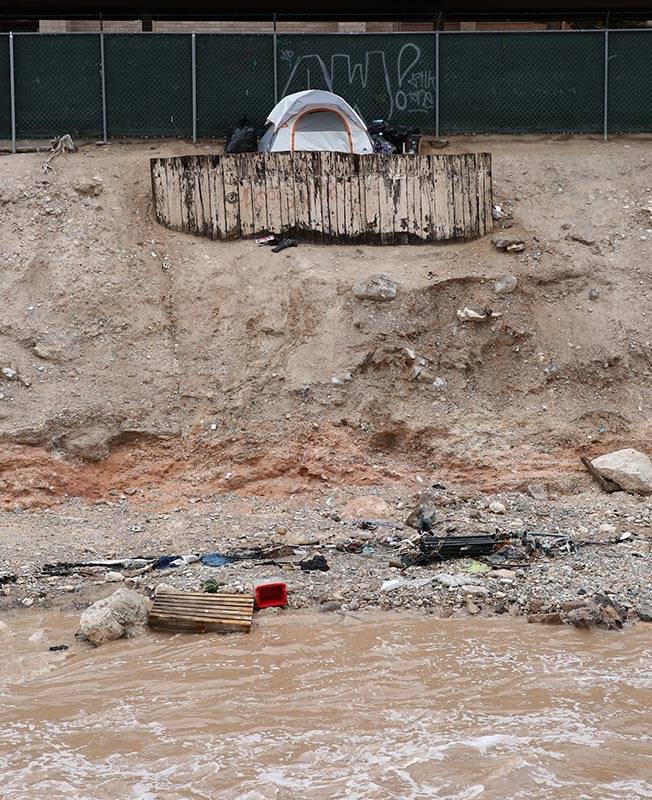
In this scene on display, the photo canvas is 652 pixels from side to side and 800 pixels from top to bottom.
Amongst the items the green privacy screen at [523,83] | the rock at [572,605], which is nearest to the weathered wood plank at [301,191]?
the green privacy screen at [523,83]

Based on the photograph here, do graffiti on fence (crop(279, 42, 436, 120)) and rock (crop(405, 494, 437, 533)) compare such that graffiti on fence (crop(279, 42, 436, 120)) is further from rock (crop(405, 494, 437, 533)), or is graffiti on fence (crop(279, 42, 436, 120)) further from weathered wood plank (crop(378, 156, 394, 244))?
rock (crop(405, 494, 437, 533))

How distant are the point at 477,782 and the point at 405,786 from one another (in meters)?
0.42

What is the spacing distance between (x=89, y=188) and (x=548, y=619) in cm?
873

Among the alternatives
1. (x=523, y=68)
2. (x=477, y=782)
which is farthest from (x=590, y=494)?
(x=523, y=68)

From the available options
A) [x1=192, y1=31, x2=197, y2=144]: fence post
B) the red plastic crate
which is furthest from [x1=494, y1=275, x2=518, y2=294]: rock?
[x1=192, y1=31, x2=197, y2=144]: fence post

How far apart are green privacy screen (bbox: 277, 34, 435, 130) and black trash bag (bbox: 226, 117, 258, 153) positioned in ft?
3.97

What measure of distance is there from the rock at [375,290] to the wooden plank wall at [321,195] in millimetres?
1170

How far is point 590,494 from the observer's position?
11141 mm

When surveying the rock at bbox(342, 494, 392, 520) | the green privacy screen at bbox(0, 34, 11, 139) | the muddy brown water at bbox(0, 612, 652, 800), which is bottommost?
the muddy brown water at bbox(0, 612, 652, 800)

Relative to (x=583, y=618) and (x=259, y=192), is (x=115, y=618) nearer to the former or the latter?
(x=583, y=618)

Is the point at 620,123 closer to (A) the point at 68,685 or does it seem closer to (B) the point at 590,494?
(B) the point at 590,494

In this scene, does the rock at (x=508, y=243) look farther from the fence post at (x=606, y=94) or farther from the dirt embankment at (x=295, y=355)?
the fence post at (x=606, y=94)

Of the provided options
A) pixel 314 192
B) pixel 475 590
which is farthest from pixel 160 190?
pixel 475 590

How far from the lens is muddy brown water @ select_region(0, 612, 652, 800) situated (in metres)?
6.08
